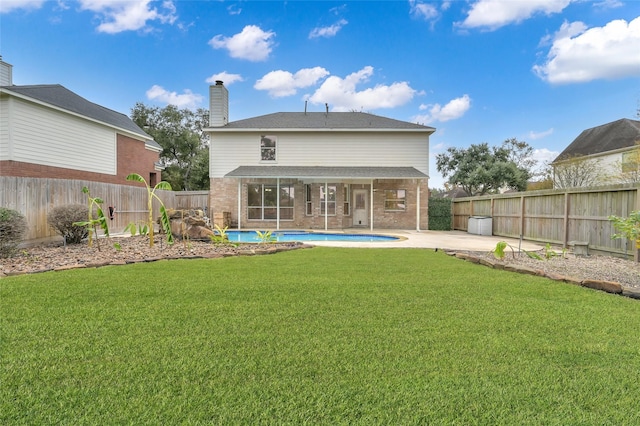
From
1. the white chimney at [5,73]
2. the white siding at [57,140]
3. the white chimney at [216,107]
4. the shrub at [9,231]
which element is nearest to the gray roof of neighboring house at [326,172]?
the white chimney at [216,107]

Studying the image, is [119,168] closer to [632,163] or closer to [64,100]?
[64,100]

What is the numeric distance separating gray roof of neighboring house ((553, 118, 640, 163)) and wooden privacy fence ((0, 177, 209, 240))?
31.7m

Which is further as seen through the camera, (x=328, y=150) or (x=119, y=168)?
(x=119, y=168)

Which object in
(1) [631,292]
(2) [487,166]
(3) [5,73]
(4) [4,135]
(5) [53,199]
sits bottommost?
(1) [631,292]

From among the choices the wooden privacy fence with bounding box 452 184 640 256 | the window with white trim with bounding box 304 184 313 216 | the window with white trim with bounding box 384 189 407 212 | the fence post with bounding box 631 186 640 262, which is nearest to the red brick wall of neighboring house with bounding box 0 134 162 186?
the window with white trim with bounding box 304 184 313 216

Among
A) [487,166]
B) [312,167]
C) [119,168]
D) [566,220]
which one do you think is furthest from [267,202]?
[487,166]

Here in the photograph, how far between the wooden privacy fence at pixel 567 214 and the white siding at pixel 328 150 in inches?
214

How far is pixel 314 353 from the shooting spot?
2.94 m

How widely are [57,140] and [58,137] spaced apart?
0.59 ft

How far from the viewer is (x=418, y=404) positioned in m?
2.24

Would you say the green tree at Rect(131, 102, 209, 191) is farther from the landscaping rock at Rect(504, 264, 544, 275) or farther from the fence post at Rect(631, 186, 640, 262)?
the fence post at Rect(631, 186, 640, 262)

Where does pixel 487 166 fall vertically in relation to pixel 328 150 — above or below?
above

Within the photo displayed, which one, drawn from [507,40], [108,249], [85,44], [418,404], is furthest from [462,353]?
[85,44]

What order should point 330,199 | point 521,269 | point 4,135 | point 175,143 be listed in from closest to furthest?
point 521,269 < point 4,135 < point 330,199 < point 175,143
